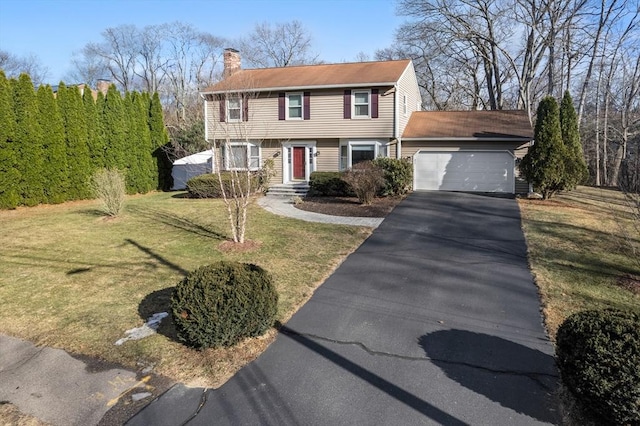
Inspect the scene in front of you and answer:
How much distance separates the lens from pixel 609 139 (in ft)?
102

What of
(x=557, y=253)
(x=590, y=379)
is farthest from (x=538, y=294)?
(x=590, y=379)

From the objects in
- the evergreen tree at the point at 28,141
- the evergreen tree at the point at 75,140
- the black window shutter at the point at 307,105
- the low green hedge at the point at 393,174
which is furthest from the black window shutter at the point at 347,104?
the evergreen tree at the point at 28,141

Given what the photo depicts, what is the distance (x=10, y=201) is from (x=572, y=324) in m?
17.1

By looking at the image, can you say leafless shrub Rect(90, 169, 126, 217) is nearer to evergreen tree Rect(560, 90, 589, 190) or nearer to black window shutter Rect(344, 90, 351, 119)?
black window shutter Rect(344, 90, 351, 119)

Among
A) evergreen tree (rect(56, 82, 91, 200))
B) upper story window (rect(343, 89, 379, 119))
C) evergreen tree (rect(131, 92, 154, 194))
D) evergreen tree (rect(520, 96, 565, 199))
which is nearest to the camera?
evergreen tree (rect(520, 96, 565, 199))

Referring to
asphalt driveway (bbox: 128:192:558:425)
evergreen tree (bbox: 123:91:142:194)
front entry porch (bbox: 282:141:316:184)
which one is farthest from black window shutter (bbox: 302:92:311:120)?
asphalt driveway (bbox: 128:192:558:425)

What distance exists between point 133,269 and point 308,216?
6442 millimetres

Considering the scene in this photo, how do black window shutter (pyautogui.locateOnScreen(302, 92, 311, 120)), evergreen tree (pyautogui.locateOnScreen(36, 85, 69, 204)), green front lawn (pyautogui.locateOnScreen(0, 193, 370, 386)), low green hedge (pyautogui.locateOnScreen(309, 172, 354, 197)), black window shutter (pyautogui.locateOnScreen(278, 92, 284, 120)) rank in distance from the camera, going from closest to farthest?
green front lawn (pyautogui.locateOnScreen(0, 193, 370, 386))
evergreen tree (pyautogui.locateOnScreen(36, 85, 69, 204))
low green hedge (pyautogui.locateOnScreen(309, 172, 354, 197))
black window shutter (pyautogui.locateOnScreen(302, 92, 311, 120))
black window shutter (pyautogui.locateOnScreen(278, 92, 284, 120))

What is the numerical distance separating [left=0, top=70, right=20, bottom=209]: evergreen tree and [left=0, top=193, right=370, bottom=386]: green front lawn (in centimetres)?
87

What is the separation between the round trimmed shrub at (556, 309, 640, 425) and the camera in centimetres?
328

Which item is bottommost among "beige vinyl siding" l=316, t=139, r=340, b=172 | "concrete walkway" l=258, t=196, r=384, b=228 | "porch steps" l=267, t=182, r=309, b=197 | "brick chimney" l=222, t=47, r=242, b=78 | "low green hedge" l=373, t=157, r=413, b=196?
"concrete walkway" l=258, t=196, r=384, b=228

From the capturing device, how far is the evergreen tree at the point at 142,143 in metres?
20.7

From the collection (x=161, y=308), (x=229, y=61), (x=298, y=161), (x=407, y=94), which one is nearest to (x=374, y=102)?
(x=407, y=94)

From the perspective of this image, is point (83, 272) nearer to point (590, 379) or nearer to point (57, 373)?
point (57, 373)
